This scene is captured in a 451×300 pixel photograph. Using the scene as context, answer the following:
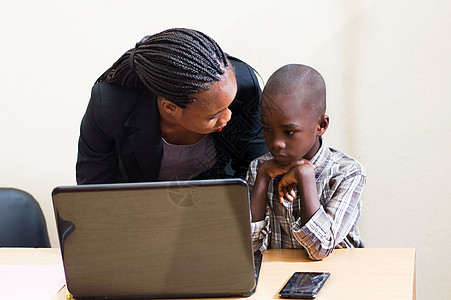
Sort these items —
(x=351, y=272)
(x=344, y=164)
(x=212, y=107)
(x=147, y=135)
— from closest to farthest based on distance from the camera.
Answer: (x=351, y=272) < (x=212, y=107) < (x=344, y=164) < (x=147, y=135)

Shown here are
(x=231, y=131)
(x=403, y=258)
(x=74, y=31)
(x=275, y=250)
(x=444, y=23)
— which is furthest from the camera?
(x=74, y=31)

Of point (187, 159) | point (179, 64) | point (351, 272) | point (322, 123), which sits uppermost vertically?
point (179, 64)

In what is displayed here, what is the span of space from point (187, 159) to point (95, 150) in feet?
0.79

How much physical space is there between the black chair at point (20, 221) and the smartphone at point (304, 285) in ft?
3.58

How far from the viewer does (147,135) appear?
57.1 inches

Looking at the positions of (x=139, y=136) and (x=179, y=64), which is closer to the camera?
(x=179, y=64)

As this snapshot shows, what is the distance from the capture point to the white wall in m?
1.76

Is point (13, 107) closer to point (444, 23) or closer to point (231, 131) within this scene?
point (231, 131)

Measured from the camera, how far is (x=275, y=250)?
1299 mm

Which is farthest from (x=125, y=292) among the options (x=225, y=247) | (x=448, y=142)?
(x=448, y=142)

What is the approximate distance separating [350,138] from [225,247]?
37.5 inches

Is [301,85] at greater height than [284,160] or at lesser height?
greater

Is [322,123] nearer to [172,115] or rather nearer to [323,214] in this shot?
[323,214]

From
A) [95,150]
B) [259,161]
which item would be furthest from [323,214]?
[95,150]
